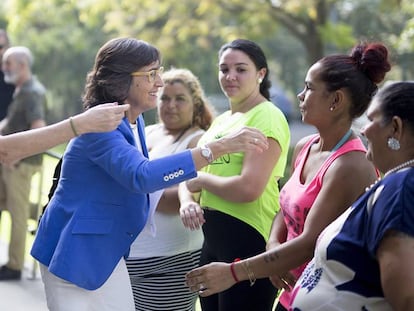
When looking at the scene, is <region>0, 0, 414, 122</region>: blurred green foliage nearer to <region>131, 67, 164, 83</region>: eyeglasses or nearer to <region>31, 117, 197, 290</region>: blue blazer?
<region>131, 67, 164, 83</region>: eyeglasses

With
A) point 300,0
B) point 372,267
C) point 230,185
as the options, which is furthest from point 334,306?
point 300,0

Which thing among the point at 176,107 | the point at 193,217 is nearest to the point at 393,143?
the point at 193,217

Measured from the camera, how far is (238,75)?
480cm

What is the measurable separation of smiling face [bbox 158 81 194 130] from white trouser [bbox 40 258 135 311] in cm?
161

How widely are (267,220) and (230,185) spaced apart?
31 cm

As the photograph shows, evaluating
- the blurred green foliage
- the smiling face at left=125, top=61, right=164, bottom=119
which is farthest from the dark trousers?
the blurred green foliage

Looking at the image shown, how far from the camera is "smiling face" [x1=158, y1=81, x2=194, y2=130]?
5.22m

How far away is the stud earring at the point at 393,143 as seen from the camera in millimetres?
2781

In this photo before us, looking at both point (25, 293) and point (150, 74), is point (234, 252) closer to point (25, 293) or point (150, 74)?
point (150, 74)

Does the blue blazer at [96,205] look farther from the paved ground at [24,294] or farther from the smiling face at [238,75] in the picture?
the paved ground at [24,294]

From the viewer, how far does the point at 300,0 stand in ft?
49.8

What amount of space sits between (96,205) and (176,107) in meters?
1.70

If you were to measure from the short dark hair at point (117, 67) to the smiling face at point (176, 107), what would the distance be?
1.37 metres

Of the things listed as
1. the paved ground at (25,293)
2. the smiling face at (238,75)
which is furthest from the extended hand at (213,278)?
the paved ground at (25,293)
